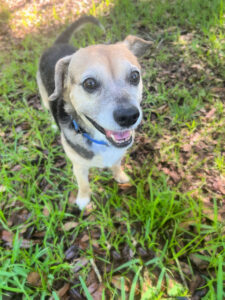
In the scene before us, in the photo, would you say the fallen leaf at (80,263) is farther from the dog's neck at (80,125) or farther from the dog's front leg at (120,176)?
the dog's neck at (80,125)

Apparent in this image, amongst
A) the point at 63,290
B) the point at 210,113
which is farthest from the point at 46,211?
the point at 210,113

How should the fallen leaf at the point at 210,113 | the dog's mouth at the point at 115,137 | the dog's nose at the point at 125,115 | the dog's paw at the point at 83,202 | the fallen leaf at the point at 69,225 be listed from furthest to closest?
the fallen leaf at the point at 210,113 < the dog's paw at the point at 83,202 < the fallen leaf at the point at 69,225 < the dog's mouth at the point at 115,137 < the dog's nose at the point at 125,115

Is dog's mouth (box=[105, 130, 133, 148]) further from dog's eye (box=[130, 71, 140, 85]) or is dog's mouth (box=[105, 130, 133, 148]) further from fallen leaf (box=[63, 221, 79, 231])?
fallen leaf (box=[63, 221, 79, 231])

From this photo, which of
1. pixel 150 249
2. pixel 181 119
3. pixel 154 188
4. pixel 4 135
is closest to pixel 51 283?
pixel 150 249

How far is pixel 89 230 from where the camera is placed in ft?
7.58

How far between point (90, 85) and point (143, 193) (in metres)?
1.32

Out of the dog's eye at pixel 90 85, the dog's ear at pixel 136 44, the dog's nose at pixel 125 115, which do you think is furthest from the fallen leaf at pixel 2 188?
the dog's ear at pixel 136 44

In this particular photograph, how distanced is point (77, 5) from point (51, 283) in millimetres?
5928

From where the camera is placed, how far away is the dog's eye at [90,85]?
1732mm

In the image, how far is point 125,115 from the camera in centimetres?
158

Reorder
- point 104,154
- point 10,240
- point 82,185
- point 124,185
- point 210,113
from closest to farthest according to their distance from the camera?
point 104,154 → point 10,240 → point 82,185 → point 124,185 → point 210,113

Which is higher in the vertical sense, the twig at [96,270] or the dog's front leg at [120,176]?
the dog's front leg at [120,176]

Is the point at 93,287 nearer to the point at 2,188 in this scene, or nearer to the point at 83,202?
the point at 83,202

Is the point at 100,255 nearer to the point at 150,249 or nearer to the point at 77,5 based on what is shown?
the point at 150,249
